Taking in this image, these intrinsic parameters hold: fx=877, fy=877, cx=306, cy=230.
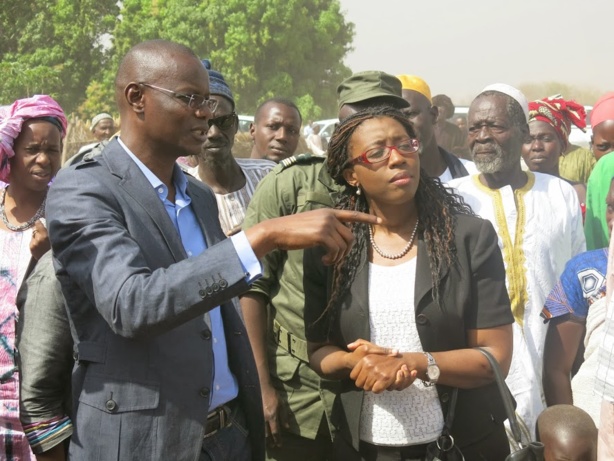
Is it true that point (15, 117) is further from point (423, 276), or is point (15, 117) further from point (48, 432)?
point (423, 276)

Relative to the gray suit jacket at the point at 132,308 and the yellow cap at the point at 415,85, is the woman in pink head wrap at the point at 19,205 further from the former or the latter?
the yellow cap at the point at 415,85

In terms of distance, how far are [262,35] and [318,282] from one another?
42.0 metres

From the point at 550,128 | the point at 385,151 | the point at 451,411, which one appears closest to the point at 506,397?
the point at 451,411

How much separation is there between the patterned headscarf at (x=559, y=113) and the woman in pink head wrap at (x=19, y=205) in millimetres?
4282

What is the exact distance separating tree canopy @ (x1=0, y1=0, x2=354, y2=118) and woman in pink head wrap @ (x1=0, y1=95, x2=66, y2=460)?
Answer: 38195 mm

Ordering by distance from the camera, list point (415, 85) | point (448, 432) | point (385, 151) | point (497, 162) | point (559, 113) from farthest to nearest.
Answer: point (559, 113), point (415, 85), point (497, 162), point (385, 151), point (448, 432)

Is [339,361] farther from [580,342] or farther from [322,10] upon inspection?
[322,10]

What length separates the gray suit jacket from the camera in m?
2.42

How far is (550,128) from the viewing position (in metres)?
7.34

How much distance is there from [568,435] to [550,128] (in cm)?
414

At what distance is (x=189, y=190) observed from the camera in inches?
120

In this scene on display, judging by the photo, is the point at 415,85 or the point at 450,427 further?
the point at 415,85

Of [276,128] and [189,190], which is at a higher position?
[276,128]

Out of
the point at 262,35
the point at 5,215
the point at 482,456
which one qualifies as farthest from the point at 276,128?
the point at 262,35
